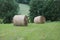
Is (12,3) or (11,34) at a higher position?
(12,3)

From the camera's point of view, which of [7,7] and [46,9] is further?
[7,7]

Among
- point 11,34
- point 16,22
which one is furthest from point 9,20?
point 11,34

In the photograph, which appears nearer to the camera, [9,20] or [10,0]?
[9,20]

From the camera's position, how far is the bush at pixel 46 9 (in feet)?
58.4

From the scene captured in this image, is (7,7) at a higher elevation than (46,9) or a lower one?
higher

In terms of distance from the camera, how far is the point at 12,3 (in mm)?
19203

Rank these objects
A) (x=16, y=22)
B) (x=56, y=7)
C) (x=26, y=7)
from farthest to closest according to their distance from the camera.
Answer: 1. (x=26, y=7)
2. (x=56, y=7)
3. (x=16, y=22)

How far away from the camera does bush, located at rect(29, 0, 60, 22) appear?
17.8 meters

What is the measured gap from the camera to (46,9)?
715 inches

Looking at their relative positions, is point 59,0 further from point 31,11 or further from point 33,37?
point 33,37

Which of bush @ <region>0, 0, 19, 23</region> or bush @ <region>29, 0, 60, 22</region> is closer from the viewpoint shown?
bush @ <region>29, 0, 60, 22</region>

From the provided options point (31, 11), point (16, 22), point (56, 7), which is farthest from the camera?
point (31, 11)

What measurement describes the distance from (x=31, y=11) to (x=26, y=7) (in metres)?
4.62

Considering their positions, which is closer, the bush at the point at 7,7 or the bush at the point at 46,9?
the bush at the point at 46,9
